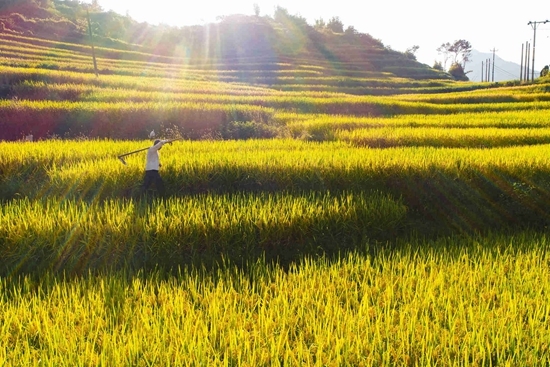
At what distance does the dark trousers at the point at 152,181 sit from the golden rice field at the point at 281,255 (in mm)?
214

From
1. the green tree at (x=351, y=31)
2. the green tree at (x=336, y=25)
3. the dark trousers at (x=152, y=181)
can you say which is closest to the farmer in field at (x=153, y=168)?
the dark trousers at (x=152, y=181)

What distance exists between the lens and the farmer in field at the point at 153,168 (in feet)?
15.8

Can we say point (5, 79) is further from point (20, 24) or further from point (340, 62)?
point (340, 62)

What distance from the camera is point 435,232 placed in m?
4.88

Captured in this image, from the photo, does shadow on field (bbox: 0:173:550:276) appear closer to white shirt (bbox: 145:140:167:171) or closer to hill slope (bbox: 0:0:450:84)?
white shirt (bbox: 145:140:167:171)

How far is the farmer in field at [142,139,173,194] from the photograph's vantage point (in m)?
4.82

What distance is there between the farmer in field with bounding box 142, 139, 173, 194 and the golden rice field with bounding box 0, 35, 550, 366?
257 millimetres

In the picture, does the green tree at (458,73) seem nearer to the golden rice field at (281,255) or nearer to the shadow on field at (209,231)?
the golden rice field at (281,255)

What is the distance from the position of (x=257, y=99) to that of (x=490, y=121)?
756 centimetres

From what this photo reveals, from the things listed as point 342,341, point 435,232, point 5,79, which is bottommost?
point 435,232

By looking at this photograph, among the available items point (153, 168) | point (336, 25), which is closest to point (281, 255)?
point (153, 168)

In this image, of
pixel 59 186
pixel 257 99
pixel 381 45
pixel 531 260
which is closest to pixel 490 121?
pixel 257 99

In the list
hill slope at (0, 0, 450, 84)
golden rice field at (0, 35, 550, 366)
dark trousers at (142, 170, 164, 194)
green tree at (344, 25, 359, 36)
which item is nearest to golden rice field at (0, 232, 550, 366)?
golden rice field at (0, 35, 550, 366)

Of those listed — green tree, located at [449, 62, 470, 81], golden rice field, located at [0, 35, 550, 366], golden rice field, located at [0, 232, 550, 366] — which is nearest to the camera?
golden rice field, located at [0, 232, 550, 366]
